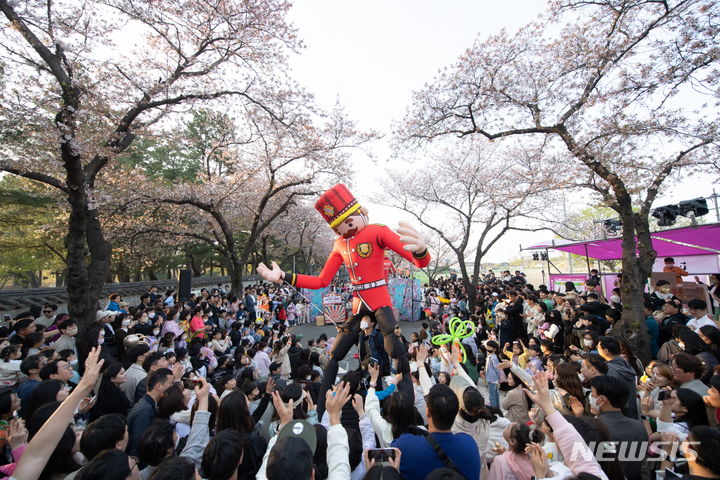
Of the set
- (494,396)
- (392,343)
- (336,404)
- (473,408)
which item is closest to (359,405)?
(336,404)

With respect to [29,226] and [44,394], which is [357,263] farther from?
[29,226]

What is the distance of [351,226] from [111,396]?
3.23 m

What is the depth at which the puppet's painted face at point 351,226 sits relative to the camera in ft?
14.8

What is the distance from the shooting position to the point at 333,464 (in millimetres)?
2080

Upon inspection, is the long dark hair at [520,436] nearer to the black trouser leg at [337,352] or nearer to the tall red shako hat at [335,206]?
the black trouser leg at [337,352]

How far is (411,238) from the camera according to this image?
368 cm

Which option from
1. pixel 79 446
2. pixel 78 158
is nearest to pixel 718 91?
pixel 79 446

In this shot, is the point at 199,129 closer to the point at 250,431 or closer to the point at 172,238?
the point at 172,238

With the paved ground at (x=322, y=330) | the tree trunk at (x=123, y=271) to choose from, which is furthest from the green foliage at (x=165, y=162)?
the paved ground at (x=322, y=330)

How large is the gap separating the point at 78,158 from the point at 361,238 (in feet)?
21.3

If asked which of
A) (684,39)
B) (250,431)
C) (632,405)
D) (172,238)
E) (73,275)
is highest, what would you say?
(684,39)

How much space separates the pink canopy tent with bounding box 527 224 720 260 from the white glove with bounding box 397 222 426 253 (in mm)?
9509

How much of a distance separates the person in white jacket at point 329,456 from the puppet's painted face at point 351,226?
2287mm

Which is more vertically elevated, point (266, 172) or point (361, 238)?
point (266, 172)
